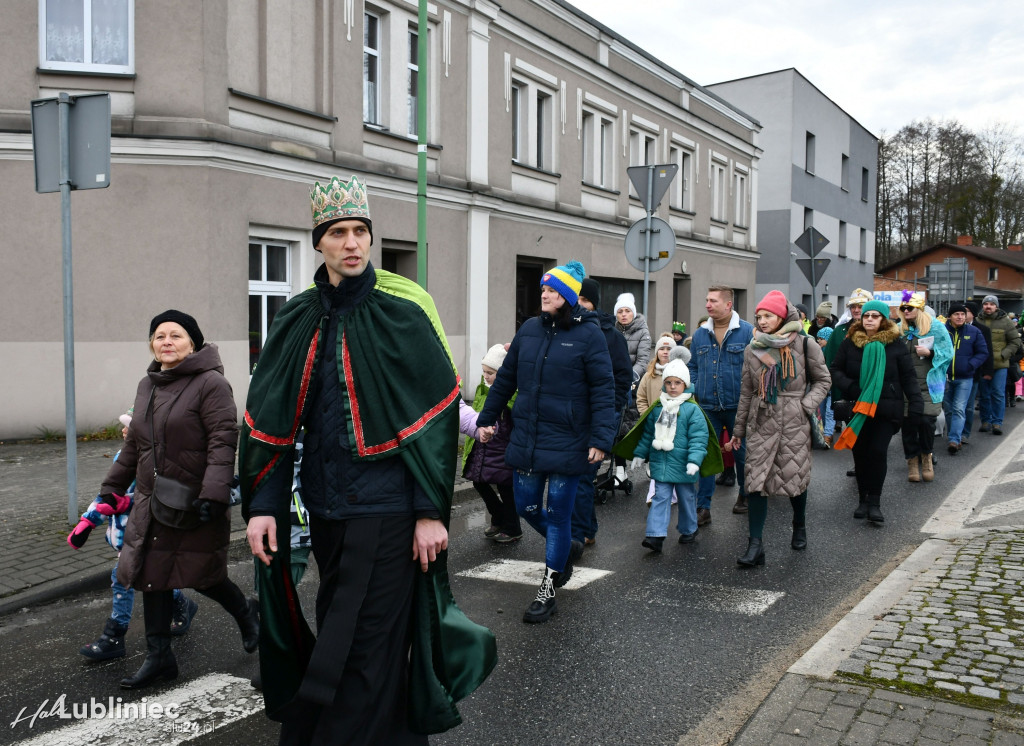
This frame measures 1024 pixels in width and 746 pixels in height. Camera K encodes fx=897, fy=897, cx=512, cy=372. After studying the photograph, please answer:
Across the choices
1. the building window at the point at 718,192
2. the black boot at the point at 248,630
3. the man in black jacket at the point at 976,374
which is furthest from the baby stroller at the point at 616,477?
the building window at the point at 718,192

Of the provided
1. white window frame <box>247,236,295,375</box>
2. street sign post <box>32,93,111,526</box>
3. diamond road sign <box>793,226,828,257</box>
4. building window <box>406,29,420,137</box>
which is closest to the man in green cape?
street sign post <box>32,93,111,526</box>

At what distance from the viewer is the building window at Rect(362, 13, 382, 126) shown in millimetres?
15164

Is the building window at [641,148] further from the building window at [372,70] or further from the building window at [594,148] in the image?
the building window at [372,70]

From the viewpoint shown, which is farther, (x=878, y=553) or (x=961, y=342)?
(x=961, y=342)

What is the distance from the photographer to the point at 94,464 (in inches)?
383

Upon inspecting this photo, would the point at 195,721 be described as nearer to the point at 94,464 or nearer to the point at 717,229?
the point at 94,464

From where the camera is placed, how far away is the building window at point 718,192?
1180 inches

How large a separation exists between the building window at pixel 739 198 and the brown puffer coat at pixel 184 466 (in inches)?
1151

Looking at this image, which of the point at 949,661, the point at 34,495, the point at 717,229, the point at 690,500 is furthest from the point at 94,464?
the point at 717,229

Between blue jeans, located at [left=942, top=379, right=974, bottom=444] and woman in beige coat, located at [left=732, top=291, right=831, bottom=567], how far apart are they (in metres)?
6.44

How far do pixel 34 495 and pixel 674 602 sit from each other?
235 inches

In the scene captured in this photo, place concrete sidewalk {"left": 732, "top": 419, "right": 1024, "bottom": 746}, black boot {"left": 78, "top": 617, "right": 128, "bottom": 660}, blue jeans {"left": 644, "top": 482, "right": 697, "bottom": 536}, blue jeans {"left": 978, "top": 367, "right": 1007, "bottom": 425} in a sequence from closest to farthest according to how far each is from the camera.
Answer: concrete sidewalk {"left": 732, "top": 419, "right": 1024, "bottom": 746} → black boot {"left": 78, "top": 617, "right": 128, "bottom": 660} → blue jeans {"left": 644, "top": 482, "right": 697, "bottom": 536} → blue jeans {"left": 978, "top": 367, "right": 1007, "bottom": 425}

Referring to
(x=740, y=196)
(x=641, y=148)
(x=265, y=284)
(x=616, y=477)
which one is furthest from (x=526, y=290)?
(x=740, y=196)

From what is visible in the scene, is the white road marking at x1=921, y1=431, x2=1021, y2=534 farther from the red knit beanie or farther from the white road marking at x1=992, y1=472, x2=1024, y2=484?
the red knit beanie
